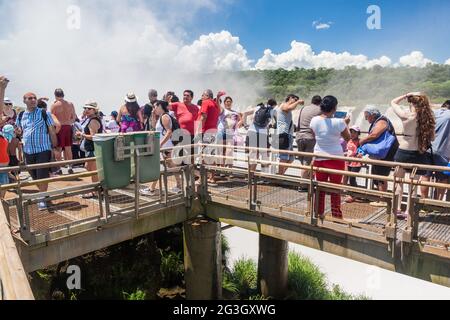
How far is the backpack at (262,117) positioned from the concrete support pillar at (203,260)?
2.04m

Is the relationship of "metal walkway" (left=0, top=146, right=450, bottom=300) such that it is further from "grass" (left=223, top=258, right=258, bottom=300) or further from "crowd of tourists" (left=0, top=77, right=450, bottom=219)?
"grass" (left=223, top=258, right=258, bottom=300)

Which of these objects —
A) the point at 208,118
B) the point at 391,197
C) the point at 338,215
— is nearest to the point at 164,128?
the point at 208,118

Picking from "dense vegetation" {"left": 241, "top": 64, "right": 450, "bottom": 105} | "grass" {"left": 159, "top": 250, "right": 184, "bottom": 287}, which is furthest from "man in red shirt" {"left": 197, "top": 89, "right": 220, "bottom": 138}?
"dense vegetation" {"left": 241, "top": 64, "right": 450, "bottom": 105}

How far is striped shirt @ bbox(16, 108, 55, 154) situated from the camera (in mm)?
5836

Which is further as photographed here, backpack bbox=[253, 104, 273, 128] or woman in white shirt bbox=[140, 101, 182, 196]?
backpack bbox=[253, 104, 273, 128]

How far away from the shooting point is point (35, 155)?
5.93 meters

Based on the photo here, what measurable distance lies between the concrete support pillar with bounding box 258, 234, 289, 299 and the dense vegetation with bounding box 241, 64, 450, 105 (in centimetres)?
4657

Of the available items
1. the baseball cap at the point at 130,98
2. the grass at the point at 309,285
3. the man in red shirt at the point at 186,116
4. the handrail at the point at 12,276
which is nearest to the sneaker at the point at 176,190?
the man in red shirt at the point at 186,116

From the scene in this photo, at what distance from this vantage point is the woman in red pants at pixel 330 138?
15.4 feet

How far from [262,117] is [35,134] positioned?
152 inches

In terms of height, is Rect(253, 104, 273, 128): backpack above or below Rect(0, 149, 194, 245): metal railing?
above

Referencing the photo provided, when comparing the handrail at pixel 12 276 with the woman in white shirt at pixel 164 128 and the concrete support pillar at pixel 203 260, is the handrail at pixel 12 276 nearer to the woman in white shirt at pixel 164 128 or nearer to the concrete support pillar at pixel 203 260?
the woman in white shirt at pixel 164 128

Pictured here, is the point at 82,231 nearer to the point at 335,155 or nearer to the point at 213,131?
the point at 213,131

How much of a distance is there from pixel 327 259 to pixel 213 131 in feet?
21.0
